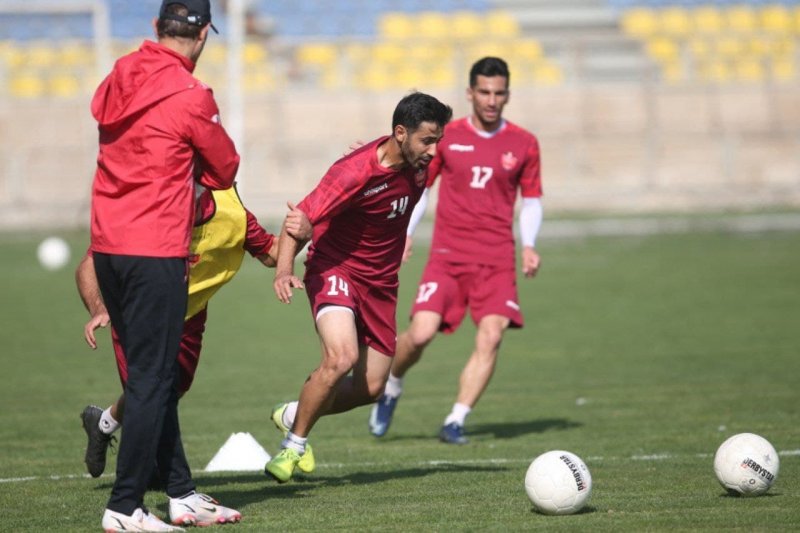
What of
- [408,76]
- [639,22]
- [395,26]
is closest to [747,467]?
[408,76]

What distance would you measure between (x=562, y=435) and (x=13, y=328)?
8882 mm

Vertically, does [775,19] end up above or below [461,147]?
above

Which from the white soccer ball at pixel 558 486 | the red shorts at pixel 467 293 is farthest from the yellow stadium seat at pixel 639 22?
the white soccer ball at pixel 558 486

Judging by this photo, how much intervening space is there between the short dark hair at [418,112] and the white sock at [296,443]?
1.83 meters

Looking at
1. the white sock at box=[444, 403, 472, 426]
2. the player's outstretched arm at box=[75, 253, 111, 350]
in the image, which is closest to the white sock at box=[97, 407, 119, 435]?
the player's outstretched arm at box=[75, 253, 111, 350]

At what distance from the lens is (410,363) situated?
962 cm

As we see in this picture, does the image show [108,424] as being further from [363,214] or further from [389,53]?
[389,53]

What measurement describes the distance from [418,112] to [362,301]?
1200mm

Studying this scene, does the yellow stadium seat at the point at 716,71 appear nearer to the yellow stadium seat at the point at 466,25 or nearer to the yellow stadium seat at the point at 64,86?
the yellow stadium seat at the point at 466,25

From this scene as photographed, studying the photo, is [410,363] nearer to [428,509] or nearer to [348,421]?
[348,421]

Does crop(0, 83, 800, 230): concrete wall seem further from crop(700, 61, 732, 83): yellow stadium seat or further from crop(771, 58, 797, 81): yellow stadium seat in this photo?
crop(700, 61, 732, 83): yellow stadium seat

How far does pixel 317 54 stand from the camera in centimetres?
3362

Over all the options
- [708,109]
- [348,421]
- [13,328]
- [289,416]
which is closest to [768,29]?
[708,109]

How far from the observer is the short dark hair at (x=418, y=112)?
704 centimetres
